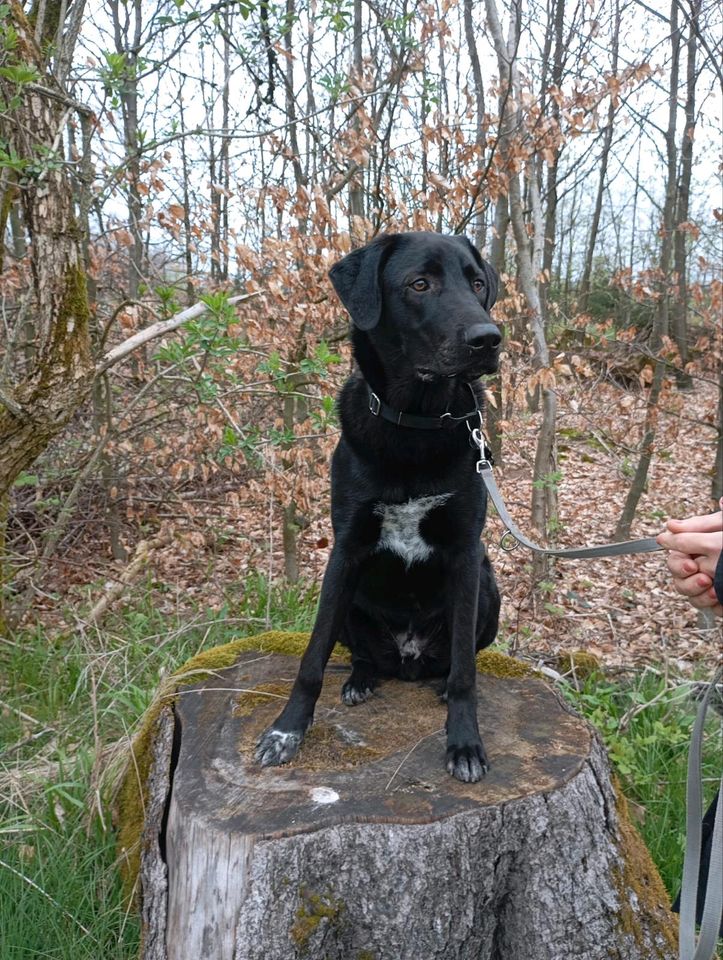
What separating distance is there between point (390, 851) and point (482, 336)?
142cm

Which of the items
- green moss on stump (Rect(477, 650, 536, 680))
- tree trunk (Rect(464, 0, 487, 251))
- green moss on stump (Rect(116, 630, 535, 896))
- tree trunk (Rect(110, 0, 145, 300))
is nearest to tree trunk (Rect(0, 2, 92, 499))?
tree trunk (Rect(110, 0, 145, 300))

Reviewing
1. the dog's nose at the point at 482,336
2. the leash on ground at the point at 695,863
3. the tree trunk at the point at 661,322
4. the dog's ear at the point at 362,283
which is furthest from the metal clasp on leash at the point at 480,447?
the tree trunk at the point at 661,322

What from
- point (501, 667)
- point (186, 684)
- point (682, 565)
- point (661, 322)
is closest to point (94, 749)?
point (186, 684)

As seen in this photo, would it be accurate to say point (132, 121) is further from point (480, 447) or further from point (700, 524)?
point (700, 524)

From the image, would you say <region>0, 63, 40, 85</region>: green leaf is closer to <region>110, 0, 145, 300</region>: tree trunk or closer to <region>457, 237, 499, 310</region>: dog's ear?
<region>110, 0, 145, 300</region>: tree trunk

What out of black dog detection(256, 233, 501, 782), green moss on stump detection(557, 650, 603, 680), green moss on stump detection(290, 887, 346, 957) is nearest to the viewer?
green moss on stump detection(290, 887, 346, 957)

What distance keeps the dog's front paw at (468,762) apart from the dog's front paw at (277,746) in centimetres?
46

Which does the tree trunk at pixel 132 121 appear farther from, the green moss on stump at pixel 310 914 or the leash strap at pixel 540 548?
the green moss on stump at pixel 310 914

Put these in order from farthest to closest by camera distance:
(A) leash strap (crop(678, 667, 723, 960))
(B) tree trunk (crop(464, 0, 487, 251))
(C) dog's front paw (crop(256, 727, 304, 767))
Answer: (B) tree trunk (crop(464, 0, 487, 251))
(C) dog's front paw (crop(256, 727, 304, 767))
(A) leash strap (crop(678, 667, 723, 960))

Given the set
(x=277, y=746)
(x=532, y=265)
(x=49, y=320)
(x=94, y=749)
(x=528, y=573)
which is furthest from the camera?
(x=528, y=573)

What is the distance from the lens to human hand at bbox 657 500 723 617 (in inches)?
55.2

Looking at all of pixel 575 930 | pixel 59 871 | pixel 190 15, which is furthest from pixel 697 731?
pixel 190 15

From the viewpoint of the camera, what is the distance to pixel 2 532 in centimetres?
369

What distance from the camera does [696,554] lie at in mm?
1431
